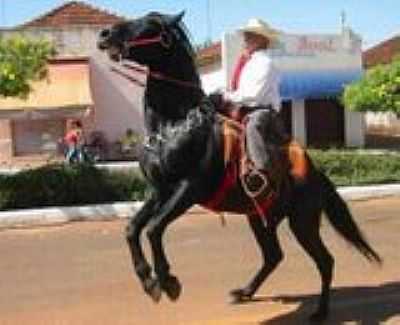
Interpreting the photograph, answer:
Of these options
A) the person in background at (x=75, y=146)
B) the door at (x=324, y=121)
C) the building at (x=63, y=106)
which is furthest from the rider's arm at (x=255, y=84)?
the door at (x=324, y=121)

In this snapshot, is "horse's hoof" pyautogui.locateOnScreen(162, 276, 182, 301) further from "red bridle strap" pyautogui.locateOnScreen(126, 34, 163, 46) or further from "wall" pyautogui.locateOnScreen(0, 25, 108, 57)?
"wall" pyautogui.locateOnScreen(0, 25, 108, 57)

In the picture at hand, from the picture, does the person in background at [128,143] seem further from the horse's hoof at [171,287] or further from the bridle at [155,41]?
the horse's hoof at [171,287]

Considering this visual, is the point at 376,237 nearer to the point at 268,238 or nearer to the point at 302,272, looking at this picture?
the point at 302,272

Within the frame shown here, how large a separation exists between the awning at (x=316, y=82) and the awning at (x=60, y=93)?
720cm

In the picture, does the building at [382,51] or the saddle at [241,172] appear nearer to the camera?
the saddle at [241,172]

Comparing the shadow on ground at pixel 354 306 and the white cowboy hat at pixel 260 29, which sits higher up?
the white cowboy hat at pixel 260 29

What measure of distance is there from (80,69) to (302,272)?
25409 millimetres

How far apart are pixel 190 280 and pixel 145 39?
3.25 m

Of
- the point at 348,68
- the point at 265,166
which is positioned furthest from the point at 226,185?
the point at 348,68

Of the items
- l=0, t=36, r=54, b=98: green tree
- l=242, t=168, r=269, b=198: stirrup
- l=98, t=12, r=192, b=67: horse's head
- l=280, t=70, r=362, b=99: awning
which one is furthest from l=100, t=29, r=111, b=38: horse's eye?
l=280, t=70, r=362, b=99: awning

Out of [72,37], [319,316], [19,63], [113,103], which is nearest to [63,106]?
[113,103]

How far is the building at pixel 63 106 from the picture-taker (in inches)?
1286

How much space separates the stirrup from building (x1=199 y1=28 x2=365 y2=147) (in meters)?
28.7

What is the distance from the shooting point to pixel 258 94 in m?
7.84
